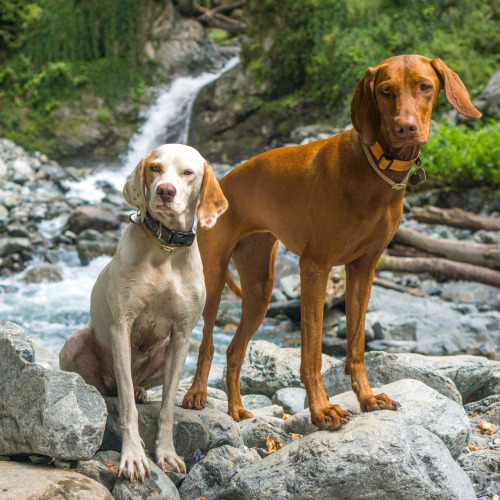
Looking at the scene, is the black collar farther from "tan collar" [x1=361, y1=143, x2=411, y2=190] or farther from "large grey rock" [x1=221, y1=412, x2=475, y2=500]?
"large grey rock" [x1=221, y1=412, x2=475, y2=500]

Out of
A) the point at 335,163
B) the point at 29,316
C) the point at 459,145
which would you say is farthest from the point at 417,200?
the point at 335,163

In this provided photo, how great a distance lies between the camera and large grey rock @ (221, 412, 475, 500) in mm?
2838

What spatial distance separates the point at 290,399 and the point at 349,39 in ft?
48.9

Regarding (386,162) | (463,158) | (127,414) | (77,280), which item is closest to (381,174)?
(386,162)

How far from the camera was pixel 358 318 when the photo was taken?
3551 millimetres

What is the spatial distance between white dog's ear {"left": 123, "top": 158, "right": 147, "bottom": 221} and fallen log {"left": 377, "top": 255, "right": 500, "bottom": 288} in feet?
23.1

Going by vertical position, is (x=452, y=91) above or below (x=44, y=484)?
above

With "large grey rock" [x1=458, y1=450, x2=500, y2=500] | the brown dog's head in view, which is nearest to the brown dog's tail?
the brown dog's head

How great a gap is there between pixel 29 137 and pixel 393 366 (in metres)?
17.6

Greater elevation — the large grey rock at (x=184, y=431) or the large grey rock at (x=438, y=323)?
the large grey rock at (x=184, y=431)

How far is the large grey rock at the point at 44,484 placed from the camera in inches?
101

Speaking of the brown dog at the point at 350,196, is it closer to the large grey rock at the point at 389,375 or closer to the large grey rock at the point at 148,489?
the large grey rock at the point at 148,489

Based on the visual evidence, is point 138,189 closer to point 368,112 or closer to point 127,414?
point 127,414

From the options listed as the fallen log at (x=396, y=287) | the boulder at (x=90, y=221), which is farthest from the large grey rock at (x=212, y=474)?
the boulder at (x=90, y=221)
